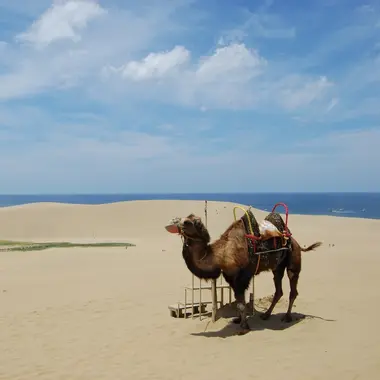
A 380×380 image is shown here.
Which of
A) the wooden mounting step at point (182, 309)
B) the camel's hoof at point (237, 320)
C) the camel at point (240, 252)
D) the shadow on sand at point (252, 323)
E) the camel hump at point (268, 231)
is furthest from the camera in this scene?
the wooden mounting step at point (182, 309)

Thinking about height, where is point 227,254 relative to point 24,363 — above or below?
above

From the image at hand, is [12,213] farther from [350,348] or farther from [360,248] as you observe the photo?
[350,348]

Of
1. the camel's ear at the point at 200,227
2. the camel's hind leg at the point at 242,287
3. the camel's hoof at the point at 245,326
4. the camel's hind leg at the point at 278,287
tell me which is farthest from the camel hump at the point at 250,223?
the camel's hoof at the point at 245,326

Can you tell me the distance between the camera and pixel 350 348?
9414 mm

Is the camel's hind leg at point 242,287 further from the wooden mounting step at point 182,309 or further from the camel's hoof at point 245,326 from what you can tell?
the wooden mounting step at point 182,309

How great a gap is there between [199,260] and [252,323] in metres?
2.21

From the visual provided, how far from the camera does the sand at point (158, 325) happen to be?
9.06 m

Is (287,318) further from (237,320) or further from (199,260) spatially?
(199,260)

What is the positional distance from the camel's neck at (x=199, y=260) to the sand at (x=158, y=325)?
4.42ft

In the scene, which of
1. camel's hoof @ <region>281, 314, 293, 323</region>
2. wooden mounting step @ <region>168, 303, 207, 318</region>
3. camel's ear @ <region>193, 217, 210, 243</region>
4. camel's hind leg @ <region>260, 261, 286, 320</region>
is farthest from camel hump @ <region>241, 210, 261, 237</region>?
wooden mounting step @ <region>168, 303, 207, 318</region>

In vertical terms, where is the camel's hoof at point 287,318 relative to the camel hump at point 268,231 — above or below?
below

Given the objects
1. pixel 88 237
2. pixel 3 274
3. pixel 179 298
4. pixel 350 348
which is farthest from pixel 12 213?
pixel 350 348

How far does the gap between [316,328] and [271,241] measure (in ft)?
6.46

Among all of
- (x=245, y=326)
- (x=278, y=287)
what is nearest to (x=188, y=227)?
(x=245, y=326)
